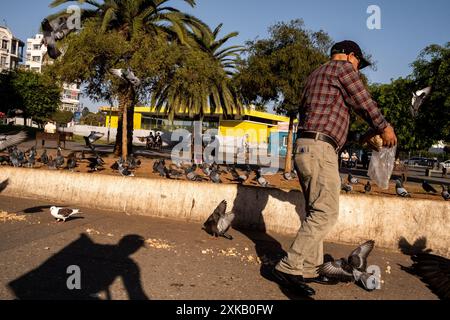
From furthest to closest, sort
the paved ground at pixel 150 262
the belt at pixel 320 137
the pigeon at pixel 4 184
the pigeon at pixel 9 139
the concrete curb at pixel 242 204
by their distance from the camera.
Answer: the pigeon at pixel 9 139, the pigeon at pixel 4 184, the concrete curb at pixel 242 204, the belt at pixel 320 137, the paved ground at pixel 150 262

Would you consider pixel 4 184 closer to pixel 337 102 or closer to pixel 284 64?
pixel 337 102

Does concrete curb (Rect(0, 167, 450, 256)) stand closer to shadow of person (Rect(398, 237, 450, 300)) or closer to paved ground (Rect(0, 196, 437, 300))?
paved ground (Rect(0, 196, 437, 300))

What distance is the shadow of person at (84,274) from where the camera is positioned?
3.29 m

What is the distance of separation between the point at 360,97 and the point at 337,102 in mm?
215

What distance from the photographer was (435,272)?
4199 millimetres

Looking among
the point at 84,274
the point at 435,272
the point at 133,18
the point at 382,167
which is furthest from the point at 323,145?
the point at 133,18

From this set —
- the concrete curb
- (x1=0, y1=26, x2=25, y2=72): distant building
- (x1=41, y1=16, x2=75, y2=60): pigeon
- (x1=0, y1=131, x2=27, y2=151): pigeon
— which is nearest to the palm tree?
(x1=41, y1=16, x2=75, y2=60): pigeon

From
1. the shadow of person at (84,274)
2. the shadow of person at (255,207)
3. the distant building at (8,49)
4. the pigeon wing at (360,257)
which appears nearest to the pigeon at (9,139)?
the shadow of person at (84,274)

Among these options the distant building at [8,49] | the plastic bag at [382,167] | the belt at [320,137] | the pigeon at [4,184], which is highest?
the distant building at [8,49]

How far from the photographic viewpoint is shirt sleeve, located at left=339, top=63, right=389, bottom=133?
12.4 feet

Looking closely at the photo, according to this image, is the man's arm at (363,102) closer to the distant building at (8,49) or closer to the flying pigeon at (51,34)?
the flying pigeon at (51,34)

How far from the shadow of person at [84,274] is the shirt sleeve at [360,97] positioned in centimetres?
252

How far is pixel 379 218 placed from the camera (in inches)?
224
